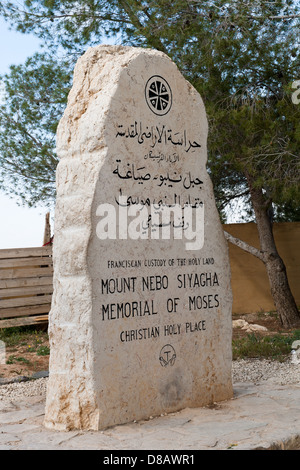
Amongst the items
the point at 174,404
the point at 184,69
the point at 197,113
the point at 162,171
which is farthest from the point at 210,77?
the point at 174,404

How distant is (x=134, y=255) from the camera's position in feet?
16.2

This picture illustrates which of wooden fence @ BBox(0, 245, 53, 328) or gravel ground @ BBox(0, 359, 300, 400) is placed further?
wooden fence @ BBox(0, 245, 53, 328)

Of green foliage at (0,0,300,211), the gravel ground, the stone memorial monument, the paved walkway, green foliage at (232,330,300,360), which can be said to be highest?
green foliage at (0,0,300,211)

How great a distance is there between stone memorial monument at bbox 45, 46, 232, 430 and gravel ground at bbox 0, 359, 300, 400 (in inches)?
52.2

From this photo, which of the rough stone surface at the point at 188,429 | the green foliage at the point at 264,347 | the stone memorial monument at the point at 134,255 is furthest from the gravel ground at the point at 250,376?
the stone memorial monument at the point at 134,255

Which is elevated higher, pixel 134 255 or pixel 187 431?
pixel 134 255

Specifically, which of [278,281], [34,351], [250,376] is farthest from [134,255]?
[278,281]

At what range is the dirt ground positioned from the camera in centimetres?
799

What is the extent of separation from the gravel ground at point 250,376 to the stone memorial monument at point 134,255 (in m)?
1.33

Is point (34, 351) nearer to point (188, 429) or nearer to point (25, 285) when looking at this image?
point (25, 285)

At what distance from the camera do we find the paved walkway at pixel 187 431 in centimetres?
426

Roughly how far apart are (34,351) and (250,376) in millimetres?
3870

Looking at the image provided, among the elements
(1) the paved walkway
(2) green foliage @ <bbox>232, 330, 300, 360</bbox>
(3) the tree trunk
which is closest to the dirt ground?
(3) the tree trunk

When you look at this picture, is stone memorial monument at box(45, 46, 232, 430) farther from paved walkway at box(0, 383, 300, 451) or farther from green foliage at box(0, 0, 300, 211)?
green foliage at box(0, 0, 300, 211)
